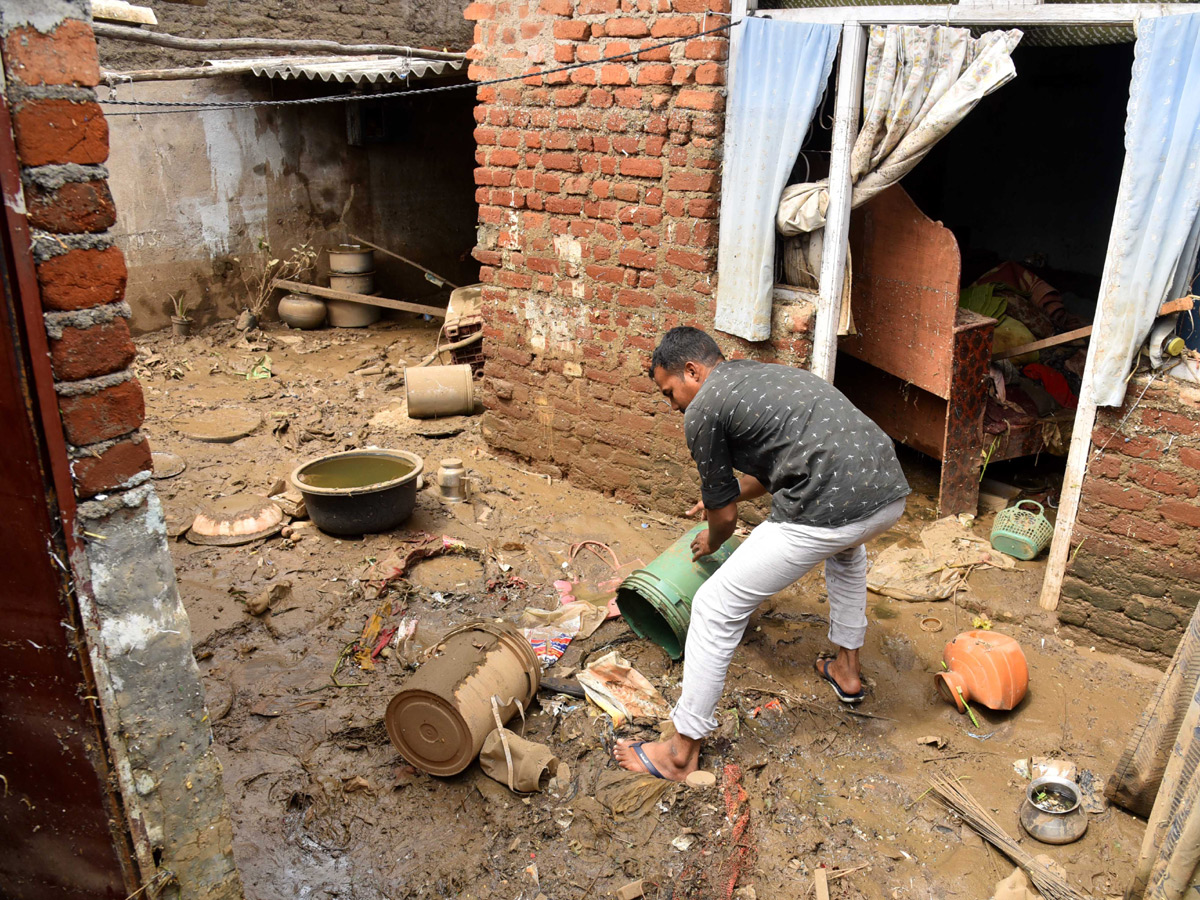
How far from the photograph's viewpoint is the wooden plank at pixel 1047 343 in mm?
4972

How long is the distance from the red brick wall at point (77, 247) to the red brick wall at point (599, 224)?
3.48 m

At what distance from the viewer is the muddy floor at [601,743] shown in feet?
11.0

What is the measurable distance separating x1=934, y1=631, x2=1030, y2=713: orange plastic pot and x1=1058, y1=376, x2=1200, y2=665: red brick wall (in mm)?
646

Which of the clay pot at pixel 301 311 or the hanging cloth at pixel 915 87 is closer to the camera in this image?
the hanging cloth at pixel 915 87

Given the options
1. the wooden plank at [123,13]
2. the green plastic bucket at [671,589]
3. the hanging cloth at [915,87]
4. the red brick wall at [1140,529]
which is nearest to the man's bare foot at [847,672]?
the green plastic bucket at [671,589]

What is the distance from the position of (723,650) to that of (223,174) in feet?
26.7

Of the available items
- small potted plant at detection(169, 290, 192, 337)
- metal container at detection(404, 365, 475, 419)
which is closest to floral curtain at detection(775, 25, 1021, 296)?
metal container at detection(404, 365, 475, 419)

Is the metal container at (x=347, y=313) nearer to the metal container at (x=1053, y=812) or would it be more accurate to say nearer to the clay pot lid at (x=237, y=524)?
the clay pot lid at (x=237, y=524)

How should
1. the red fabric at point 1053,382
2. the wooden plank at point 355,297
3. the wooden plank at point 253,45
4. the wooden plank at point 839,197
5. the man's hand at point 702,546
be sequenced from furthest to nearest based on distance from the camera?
the wooden plank at point 355,297 < the wooden plank at point 253,45 < the red fabric at point 1053,382 < the wooden plank at point 839,197 < the man's hand at point 702,546

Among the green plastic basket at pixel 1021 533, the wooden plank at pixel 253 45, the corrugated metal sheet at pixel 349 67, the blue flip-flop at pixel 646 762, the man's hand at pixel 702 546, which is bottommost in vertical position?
the blue flip-flop at pixel 646 762

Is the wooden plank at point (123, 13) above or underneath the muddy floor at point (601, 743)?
above

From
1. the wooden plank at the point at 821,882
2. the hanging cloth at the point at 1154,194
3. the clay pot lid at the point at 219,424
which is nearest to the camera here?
the wooden plank at the point at 821,882

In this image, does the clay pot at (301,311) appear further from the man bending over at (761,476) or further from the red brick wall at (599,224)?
the man bending over at (761,476)

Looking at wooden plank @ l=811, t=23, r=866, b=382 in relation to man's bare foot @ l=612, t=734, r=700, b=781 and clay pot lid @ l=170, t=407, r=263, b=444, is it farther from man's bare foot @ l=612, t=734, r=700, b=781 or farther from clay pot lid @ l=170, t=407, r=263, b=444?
A: clay pot lid @ l=170, t=407, r=263, b=444
